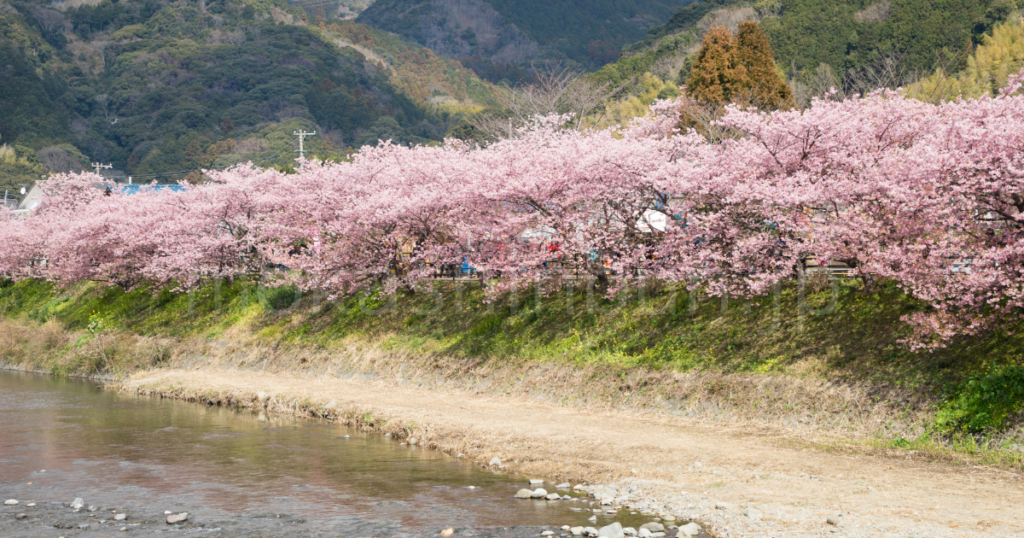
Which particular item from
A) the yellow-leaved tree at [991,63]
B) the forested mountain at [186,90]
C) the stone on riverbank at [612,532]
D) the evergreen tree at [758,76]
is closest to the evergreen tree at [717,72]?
the evergreen tree at [758,76]

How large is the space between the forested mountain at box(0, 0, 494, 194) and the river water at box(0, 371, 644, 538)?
9518 centimetres

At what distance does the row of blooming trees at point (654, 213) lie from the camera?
1617 cm

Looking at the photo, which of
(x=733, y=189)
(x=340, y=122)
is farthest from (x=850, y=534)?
(x=340, y=122)

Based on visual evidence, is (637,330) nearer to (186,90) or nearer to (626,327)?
(626,327)

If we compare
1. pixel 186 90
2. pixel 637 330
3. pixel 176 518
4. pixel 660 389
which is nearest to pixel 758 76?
pixel 637 330

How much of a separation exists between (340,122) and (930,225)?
144598 mm

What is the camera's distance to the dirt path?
38.4 feet

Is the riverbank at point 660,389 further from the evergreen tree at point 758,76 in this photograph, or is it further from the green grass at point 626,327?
the evergreen tree at point 758,76

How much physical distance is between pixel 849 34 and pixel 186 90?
116800mm

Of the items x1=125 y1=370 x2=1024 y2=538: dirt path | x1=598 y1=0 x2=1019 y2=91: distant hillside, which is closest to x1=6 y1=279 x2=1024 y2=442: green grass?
x1=125 y1=370 x2=1024 y2=538: dirt path

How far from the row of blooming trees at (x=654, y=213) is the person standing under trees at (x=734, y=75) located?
8.68m

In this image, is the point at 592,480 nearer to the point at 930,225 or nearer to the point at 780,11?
the point at 930,225

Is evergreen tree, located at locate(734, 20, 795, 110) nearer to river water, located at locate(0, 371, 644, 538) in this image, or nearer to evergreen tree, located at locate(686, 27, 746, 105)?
evergreen tree, located at locate(686, 27, 746, 105)

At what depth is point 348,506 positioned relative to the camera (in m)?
13.8
